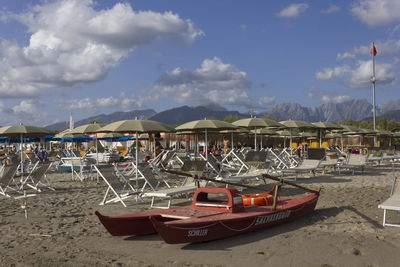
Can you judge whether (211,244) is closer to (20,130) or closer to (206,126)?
(206,126)

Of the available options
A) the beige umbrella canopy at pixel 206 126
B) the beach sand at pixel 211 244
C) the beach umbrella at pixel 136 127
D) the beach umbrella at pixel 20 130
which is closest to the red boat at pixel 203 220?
the beach sand at pixel 211 244

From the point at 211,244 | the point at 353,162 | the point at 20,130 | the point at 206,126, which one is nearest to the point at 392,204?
the point at 211,244

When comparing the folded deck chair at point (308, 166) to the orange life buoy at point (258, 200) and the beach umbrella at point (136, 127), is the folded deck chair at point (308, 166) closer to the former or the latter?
the beach umbrella at point (136, 127)

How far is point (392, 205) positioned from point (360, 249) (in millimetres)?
806

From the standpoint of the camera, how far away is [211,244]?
4.43 metres

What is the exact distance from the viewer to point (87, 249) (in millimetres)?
4289

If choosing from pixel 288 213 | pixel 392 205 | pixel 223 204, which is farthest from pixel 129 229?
pixel 392 205

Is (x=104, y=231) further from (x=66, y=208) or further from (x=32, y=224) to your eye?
(x=66, y=208)

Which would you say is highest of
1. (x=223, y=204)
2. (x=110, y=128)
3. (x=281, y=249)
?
(x=110, y=128)

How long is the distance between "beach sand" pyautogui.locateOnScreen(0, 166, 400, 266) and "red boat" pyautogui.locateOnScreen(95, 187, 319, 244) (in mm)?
117

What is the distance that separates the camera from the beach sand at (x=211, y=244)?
12.7 ft

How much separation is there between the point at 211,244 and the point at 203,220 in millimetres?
332

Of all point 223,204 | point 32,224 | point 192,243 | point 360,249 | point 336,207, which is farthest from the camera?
point 336,207

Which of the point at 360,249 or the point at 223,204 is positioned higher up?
the point at 223,204
